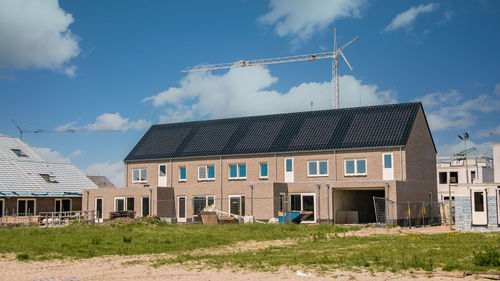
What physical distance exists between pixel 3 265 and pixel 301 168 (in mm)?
29352

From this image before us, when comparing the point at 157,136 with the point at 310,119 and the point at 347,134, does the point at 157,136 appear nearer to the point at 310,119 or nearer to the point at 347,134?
the point at 310,119

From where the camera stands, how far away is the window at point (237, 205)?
45062mm

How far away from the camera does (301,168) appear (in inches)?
1753

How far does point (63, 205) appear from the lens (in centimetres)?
5038

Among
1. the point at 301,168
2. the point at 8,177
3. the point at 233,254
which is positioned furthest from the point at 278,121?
the point at 233,254

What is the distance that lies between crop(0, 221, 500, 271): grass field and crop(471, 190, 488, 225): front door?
28.5 feet

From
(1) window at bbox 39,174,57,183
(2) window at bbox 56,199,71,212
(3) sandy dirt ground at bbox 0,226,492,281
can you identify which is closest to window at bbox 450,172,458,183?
(2) window at bbox 56,199,71,212

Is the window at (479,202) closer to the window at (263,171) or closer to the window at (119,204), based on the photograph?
the window at (263,171)

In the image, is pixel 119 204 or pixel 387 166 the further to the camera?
pixel 119 204

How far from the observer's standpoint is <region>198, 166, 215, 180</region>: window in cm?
4838

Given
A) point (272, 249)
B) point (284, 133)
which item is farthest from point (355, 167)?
point (272, 249)

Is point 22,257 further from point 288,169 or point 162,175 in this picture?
point 162,175

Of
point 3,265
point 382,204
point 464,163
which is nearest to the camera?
point 3,265

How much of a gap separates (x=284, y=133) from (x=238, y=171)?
4899mm
